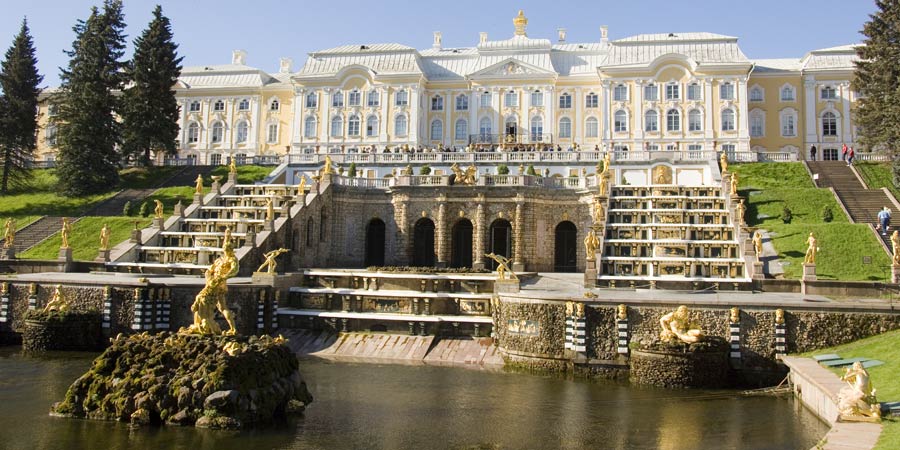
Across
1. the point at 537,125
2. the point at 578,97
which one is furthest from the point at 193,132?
the point at 578,97

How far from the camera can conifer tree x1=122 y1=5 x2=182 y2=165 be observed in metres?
60.7

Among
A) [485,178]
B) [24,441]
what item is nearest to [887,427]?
[24,441]

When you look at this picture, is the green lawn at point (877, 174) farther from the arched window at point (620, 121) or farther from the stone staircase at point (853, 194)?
the arched window at point (620, 121)

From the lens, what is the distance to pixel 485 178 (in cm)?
4584

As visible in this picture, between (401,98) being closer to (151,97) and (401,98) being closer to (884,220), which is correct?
(151,97)

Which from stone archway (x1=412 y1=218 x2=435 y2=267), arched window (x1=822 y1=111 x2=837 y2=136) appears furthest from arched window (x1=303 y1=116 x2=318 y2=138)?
arched window (x1=822 y1=111 x2=837 y2=136)

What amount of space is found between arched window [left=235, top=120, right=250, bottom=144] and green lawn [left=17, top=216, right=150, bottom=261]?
33.6 metres

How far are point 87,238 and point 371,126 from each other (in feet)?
112

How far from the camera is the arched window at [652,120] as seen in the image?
228 feet

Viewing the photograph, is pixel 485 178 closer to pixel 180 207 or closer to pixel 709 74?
pixel 180 207

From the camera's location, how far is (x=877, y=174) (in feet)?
169

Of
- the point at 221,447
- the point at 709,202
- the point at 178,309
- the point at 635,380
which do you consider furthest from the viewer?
the point at 709,202

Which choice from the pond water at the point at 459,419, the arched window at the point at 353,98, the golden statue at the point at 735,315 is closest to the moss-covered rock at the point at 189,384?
the pond water at the point at 459,419

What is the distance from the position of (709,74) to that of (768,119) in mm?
9170
